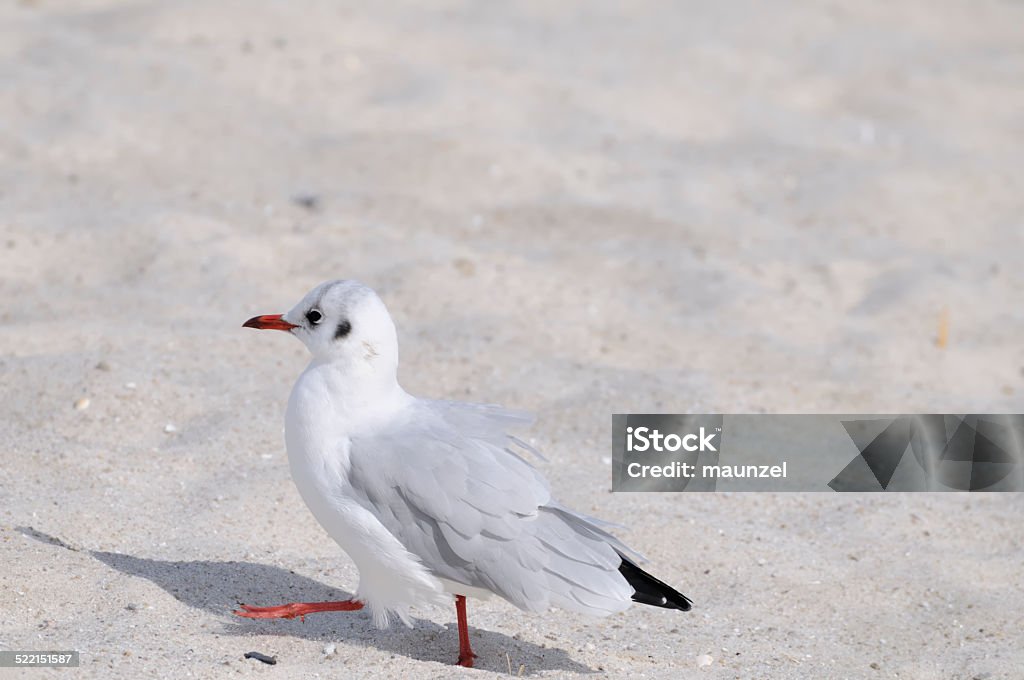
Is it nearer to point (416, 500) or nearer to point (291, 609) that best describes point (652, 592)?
point (416, 500)

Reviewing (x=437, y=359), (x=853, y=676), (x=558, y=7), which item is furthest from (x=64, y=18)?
(x=853, y=676)

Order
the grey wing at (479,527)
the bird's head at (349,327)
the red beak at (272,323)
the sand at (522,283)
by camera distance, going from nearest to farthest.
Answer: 1. the grey wing at (479,527)
2. the bird's head at (349,327)
3. the red beak at (272,323)
4. the sand at (522,283)

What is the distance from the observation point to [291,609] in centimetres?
350

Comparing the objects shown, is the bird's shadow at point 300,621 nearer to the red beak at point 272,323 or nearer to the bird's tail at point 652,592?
the bird's tail at point 652,592

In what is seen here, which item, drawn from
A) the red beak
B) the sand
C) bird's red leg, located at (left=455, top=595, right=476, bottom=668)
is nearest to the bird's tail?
the sand

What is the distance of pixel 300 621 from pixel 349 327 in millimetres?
829

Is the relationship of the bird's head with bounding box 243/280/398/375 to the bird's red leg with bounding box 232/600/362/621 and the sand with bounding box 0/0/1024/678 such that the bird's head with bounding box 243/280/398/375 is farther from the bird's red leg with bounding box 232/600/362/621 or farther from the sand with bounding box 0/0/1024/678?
the sand with bounding box 0/0/1024/678

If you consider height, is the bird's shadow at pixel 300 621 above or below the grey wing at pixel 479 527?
below

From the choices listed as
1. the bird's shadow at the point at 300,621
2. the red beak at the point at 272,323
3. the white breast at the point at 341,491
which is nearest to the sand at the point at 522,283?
the bird's shadow at the point at 300,621

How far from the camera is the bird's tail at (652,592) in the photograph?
11.0 ft

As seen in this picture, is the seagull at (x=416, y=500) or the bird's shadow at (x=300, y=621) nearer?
the seagull at (x=416, y=500)

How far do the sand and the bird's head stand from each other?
744 mm

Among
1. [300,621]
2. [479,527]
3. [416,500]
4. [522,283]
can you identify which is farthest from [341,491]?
[522,283]

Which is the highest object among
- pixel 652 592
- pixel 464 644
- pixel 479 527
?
pixel 479 527
